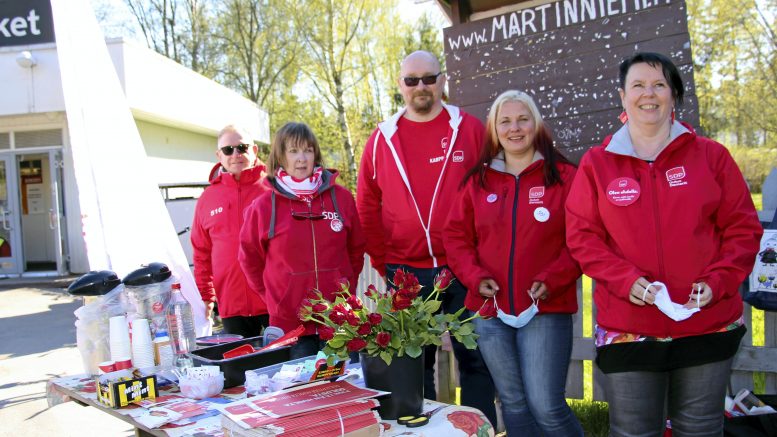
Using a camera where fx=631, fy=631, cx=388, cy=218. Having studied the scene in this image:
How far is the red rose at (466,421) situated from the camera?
1.91 meters

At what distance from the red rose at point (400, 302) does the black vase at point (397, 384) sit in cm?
17

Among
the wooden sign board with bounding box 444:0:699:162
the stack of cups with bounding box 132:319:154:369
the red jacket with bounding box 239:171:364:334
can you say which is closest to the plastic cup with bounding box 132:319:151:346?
the stack of cups with bounding box 132:319:154:369

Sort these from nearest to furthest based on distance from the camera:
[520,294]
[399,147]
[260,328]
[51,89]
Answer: [520,294]
[399,147]
[260,328]
[51,89]

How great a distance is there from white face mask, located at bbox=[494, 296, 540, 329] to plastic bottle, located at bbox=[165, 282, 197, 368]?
1.32m

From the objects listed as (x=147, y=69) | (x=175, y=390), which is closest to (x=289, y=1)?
(x=147, y=69)

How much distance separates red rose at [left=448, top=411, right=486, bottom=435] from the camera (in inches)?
75.1

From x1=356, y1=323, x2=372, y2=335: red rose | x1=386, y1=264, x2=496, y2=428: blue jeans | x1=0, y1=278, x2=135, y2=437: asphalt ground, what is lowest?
x1=0, y1=278, x2=135, y2=437: asphalt ground

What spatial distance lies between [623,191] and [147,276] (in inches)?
75.4

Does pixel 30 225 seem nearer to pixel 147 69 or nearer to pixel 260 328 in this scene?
pixel 147 69

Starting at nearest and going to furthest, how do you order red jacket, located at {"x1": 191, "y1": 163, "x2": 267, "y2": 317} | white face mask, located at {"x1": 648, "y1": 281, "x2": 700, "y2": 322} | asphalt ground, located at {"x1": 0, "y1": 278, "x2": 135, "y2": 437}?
white face mask, located at {"x1": 648, "y1": 281, "x2": 700, "y2": 322} < red jacket, located at {"x1": 191, "y1": 163, "x2": 267, "y2": 317} < asphalt ground, located at {"x1": 0, "y1": 278, "x2": 135, "y2": 437}

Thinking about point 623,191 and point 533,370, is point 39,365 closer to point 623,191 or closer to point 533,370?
point 533,370

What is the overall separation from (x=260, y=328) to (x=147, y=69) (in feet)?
36.8

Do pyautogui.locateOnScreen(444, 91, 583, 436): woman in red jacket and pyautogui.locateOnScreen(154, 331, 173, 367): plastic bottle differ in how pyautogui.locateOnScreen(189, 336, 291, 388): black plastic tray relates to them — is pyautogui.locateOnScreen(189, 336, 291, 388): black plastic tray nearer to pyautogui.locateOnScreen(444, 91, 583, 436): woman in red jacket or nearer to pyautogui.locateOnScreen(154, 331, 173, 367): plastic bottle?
pyautogui.locateOnScreen(154, 331, 173, 367): plastic bottle

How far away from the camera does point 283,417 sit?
5.73ft
